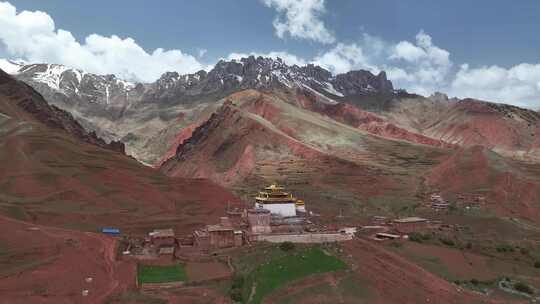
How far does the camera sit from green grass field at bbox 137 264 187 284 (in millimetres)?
32659

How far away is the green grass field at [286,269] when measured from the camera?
2866 centimetres

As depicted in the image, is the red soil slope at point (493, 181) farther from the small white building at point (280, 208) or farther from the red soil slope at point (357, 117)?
the red soil slope at point (357, 117)

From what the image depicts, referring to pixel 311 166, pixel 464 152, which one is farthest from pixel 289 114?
pixel 464 152

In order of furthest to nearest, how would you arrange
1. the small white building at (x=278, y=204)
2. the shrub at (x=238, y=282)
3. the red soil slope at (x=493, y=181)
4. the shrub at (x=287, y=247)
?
the red soil slope at (x=493, y=181) → the small white building at (x=278, y=204) → the shrub at (x=287, y=247) → the shrub at (x=238, y=282)

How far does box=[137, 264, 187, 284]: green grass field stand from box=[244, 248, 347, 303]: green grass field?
5276 millimetres

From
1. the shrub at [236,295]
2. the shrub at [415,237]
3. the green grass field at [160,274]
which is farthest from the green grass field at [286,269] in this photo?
the shrub at [415,237]

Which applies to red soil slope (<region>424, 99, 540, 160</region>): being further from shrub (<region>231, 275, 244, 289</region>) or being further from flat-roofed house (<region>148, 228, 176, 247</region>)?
shrub (<region>231, 275, 244, 289</region>)

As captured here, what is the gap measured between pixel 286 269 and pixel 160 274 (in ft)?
30.5

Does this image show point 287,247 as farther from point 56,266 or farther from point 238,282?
point 56,266

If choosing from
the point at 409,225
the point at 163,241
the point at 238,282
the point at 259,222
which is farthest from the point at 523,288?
the point at 163,241

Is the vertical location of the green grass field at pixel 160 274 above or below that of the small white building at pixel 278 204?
below

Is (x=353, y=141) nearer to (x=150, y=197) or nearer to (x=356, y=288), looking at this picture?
(x=150, y=197)

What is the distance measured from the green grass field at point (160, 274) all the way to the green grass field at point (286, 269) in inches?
208

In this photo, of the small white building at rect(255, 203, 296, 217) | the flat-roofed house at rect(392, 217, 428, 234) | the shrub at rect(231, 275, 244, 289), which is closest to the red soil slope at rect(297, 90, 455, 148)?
the flat-roofed house at rect(392, 217, 428, 234)
